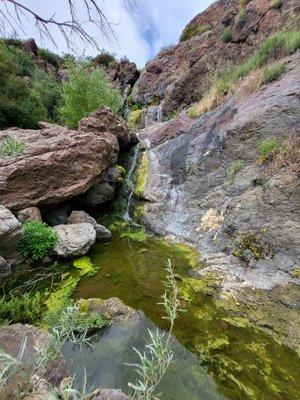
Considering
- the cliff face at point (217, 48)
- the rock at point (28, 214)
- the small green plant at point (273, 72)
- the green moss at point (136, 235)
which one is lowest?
the green moss at point (136, 235)

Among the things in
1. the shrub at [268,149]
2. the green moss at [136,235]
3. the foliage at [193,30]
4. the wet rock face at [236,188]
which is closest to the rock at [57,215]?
the green moss at [136,235]

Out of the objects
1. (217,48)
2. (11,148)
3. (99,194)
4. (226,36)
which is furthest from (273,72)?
(226,36)

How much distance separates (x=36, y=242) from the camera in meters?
5.64

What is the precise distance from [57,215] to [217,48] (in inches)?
526

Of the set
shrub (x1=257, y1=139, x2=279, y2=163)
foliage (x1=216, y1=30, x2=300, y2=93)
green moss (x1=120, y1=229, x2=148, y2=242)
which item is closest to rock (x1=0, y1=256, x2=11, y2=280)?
green moss (x1=120, y1=229, x2=148, y2=242)

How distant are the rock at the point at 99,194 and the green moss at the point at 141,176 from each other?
82 cm

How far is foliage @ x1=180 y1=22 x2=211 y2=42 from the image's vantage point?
2090 centimetres

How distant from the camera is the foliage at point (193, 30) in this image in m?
20.9

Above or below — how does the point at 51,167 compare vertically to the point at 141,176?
above

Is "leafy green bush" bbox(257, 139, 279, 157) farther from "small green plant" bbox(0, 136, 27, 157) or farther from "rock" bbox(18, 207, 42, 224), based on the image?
"small green plant" bbox(0, 136, 27, 157)

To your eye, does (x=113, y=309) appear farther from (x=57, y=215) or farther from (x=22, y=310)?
(x=57, y=215)

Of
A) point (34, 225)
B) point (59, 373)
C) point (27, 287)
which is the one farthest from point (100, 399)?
point (34, 225)

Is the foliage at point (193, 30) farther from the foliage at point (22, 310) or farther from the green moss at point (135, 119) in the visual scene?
the foliage at point (22, 310)

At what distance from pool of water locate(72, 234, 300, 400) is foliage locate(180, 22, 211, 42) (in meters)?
21.6
